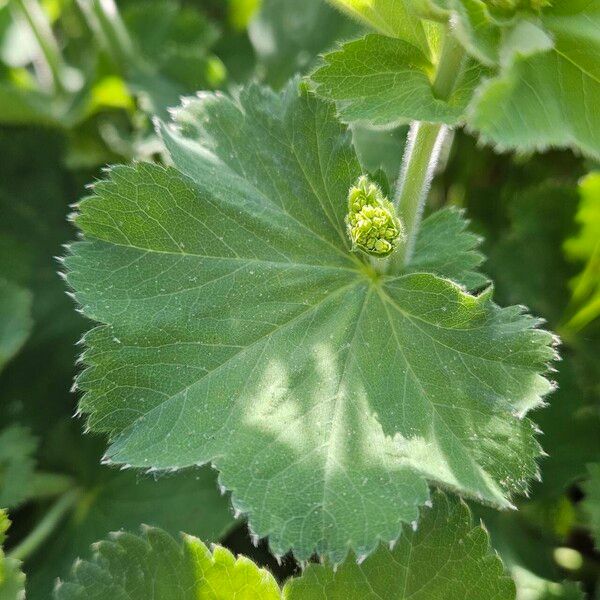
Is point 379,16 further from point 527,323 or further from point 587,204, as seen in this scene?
point 587,204

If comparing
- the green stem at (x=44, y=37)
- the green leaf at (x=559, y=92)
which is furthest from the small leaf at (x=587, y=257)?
the green stem at (x=44, y=37)

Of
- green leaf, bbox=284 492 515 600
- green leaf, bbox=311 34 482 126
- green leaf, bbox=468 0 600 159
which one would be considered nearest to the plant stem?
green leaf, bbox=311 34 482 126

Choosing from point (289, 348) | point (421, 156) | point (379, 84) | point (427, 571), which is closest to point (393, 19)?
point (379, 84)

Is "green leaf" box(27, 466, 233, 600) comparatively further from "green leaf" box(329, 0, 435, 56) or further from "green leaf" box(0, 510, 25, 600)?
"green leaf" box(329, 0, 435, 56)

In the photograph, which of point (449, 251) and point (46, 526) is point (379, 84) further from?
point (46, 526)

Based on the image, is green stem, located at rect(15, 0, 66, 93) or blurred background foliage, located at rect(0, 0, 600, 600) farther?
green stem, located at rect(15, 0, 66, 93)

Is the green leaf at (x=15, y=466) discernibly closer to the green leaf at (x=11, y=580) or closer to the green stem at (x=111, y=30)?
the green leaf at (x=11, y=580)
